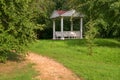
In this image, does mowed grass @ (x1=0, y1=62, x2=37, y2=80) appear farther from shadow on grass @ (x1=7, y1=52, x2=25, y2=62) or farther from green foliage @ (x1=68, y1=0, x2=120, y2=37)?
green foliage @ (x1=68, y1=0, x2=120, y2=37)

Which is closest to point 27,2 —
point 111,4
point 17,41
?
point 17,41

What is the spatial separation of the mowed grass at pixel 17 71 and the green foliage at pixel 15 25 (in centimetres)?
64

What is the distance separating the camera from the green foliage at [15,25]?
48.6 feet

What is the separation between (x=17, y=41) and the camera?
15.2 m

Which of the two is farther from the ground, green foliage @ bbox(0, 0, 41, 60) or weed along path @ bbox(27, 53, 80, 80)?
green foliage @ bbox(0, 0, 41, 60)

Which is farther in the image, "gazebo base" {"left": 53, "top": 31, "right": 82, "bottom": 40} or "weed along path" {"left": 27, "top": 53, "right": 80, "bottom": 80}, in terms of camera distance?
"gazebo base" {"left": 53, "top": 31, "right": 82, "bottom": 40}

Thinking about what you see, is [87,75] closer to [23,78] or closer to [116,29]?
[23,78]

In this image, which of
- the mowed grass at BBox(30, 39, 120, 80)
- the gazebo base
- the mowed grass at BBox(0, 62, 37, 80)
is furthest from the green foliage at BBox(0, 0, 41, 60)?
the gazebo base

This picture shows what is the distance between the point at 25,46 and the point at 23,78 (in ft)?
9.79

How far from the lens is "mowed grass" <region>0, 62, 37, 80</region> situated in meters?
13.1

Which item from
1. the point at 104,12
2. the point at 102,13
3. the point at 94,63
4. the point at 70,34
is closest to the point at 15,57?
the point at 94,63

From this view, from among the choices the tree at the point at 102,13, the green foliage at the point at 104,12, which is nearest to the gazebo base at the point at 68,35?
the tree at the point at 102,13

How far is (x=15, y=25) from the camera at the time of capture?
15.3m

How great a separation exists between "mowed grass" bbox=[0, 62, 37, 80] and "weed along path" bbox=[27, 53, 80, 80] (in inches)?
12.6
